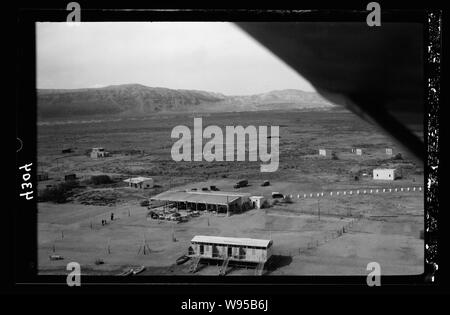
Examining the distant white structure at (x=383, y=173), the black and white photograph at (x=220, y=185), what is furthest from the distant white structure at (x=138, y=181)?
the distant white structure at (x=383, y=173)

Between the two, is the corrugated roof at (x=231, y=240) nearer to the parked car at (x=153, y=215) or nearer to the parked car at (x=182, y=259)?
the parked car at (x=182, y=259)

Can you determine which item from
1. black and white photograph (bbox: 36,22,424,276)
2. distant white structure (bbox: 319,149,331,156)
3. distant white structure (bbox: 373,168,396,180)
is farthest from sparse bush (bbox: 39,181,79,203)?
distant white structure (bbox: 373,168,396,180)

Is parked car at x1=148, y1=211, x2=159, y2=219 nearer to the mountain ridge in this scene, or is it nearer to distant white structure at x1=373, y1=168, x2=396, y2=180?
the mountain ridge

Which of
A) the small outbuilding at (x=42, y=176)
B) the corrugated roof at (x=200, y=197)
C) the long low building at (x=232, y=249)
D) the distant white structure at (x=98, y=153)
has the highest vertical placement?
the distant white structure at (x=98, y=153)

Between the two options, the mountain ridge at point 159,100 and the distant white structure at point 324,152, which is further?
the distant white structure at point 324,152

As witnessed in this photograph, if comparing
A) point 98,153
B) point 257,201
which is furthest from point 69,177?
point 257,201

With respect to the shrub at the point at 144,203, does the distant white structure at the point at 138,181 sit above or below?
above

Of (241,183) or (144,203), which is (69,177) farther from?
(241,183)
